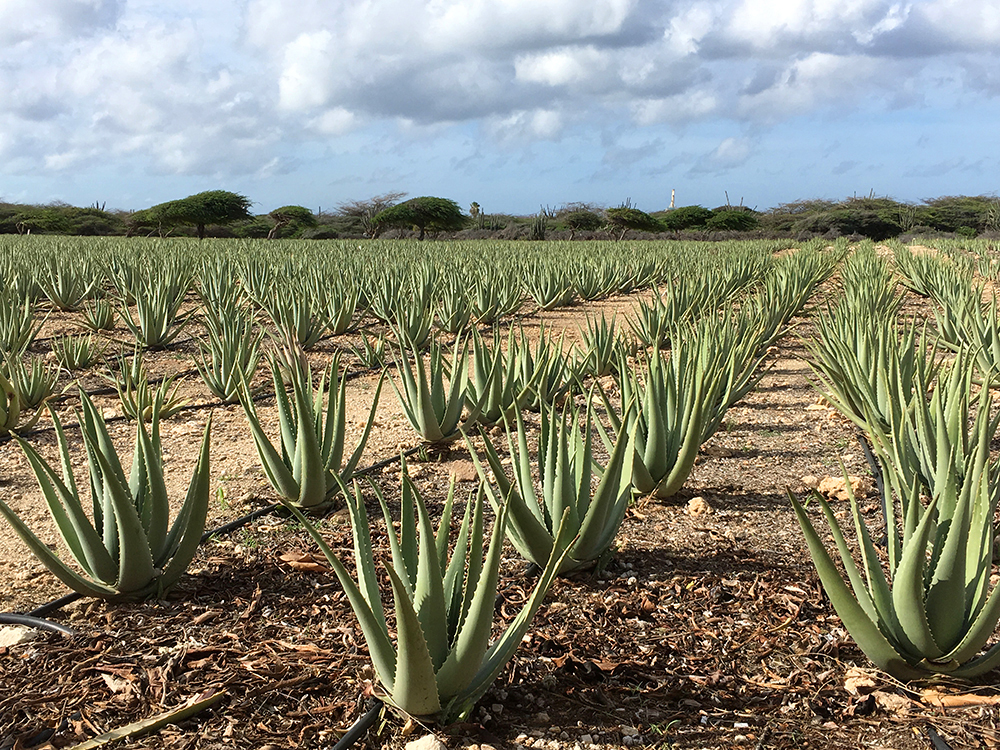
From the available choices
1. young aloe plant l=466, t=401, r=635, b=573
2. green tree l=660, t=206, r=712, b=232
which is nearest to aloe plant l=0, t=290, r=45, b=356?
young aloe plant l=466, t=401, r=635, b=573

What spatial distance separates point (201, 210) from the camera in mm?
46844

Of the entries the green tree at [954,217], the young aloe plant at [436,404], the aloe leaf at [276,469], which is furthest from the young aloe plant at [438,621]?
the green tree at [954,217]

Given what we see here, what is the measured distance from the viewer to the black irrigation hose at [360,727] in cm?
152

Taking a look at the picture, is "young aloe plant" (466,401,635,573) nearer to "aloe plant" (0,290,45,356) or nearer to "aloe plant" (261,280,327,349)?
"aloe plant" (0,290,45,356)

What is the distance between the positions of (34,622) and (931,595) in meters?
2.22

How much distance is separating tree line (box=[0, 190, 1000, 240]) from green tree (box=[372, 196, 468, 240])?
69 mm

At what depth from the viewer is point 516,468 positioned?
7.50 ft

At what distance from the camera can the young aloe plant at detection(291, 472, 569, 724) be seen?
56.5 inches

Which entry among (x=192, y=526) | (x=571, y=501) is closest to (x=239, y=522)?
(x=192, y=526)

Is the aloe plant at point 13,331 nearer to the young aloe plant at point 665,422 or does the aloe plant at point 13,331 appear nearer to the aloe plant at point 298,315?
the aloe plant at point 298,315

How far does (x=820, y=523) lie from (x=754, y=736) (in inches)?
50.3

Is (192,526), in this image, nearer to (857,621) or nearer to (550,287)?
(857,621)

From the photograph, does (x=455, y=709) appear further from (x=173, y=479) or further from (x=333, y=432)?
(x=173, y=479)

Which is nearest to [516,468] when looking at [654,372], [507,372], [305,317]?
[654,372]
